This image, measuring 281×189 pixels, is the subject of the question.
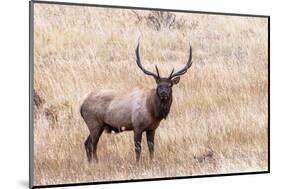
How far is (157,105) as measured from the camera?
17.9 ft

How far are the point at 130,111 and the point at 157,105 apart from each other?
242mm

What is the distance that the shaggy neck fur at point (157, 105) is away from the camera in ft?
17.8

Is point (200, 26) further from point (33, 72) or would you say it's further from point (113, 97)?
point (33, 72)

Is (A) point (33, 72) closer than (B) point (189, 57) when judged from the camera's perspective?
Yes

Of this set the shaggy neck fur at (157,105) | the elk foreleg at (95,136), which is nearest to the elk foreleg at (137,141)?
the shaggy neck fur at (157,105)

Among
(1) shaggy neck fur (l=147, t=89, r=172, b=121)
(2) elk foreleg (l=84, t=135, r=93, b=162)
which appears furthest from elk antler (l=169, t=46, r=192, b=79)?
(2) elk foreleg (l=84, t=135, r=93, b=162)

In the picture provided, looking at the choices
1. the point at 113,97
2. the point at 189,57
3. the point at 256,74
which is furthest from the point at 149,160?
the point at 256,74

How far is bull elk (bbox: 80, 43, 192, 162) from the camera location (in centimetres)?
529

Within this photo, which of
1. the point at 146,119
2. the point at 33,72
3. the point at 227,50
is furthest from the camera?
the point at 227,50

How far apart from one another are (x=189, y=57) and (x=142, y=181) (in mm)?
1172

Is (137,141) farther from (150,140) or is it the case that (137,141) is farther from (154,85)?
(154,85)

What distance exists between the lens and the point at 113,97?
5.36m

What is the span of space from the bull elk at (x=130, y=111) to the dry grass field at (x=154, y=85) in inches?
2.1

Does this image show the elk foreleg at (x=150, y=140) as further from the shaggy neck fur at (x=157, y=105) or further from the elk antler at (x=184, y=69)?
the elk antler at (x=184, y=69)
